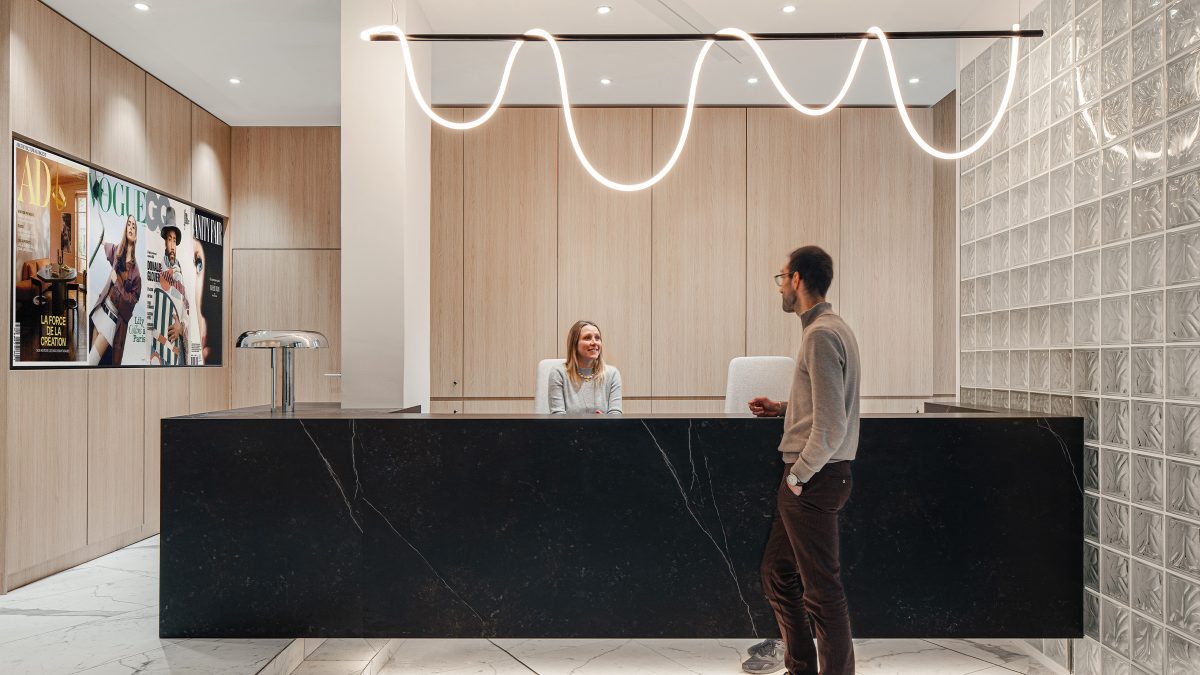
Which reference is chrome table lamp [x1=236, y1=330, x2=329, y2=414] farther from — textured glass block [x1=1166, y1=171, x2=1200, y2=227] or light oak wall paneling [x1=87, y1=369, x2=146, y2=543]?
textured glass block [x1=1166, y1=171, x2=1200, y2=227]

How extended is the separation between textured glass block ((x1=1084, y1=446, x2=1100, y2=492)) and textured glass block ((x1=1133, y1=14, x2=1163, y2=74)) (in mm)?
1386

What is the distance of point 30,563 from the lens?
3.97 meters

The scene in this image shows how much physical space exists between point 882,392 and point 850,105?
2058mm

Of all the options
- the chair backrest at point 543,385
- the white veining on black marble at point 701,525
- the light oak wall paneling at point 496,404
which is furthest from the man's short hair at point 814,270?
the light oak wall paneling at point 496,404

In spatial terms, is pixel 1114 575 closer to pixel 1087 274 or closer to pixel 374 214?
pixel 1087 274

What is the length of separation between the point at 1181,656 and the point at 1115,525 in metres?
0.49

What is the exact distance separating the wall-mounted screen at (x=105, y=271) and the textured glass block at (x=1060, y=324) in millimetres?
4794

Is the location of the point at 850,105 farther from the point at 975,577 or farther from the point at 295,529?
the point at 295,529

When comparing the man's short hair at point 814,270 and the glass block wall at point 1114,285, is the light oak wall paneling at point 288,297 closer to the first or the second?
the man's short hair at point 814,270

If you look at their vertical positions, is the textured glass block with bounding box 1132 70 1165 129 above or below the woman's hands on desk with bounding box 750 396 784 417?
above

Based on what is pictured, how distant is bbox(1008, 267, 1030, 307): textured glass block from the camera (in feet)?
11.0

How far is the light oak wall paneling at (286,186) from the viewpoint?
621 cm

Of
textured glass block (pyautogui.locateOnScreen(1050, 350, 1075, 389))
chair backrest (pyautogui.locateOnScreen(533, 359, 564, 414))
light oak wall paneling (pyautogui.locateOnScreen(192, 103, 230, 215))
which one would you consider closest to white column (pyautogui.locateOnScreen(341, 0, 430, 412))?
chair backrest (pyautogui.locateOnScreen(533, 359, 564, 414))

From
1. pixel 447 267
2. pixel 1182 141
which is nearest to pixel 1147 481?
pixel 1182 141
